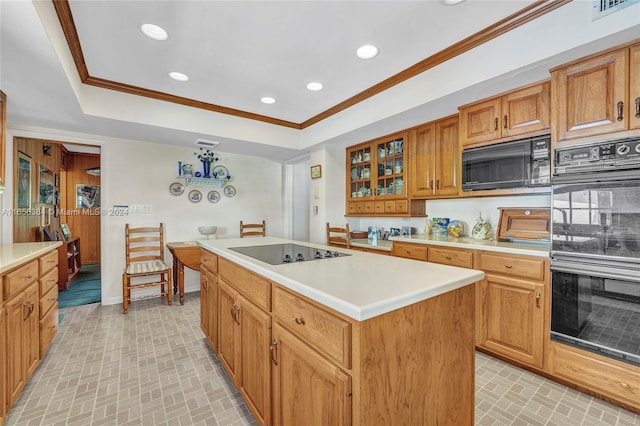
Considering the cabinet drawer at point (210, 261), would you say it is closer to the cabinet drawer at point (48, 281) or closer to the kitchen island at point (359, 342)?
the kitchen island at point (359, 342)

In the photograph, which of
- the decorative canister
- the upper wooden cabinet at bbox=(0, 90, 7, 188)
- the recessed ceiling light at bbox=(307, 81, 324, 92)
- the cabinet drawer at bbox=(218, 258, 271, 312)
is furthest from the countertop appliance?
the upper wooden cabinet at bbox=(0, 90, 7, 188)

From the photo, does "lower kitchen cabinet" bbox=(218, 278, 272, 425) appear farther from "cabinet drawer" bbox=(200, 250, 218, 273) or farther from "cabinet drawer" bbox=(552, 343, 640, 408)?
"cabinet drawer" bbox=(552, 343, 640, 408)

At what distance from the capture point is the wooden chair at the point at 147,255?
132 inches

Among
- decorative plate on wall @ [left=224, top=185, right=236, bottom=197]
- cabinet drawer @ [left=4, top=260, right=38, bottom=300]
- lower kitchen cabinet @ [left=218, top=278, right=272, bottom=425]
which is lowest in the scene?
lower kitchen cabinet @ [left=218, top=278, right=272, bottom=425]

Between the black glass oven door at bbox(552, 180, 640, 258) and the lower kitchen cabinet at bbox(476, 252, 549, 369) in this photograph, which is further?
the lower kitchen cabinet at bbox(476, 252, 549, 369)

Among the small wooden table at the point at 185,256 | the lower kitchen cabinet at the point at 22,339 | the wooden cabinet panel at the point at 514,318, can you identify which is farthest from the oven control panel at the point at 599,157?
the small wooden table at the point at 185,256

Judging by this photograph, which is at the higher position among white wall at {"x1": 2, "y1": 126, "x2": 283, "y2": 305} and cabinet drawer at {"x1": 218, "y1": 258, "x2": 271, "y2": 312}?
white wall at {"x1": 2, "y1": 126, "x2": 283, "y2": 305}

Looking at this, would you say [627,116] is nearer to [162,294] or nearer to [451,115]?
[451,115]

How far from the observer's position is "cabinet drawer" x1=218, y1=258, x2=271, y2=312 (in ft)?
4.31

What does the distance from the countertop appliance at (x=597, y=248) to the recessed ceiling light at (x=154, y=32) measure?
8.99ft

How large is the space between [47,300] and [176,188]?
203cm

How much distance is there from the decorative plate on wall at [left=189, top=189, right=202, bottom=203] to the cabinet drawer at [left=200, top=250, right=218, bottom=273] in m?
1.92

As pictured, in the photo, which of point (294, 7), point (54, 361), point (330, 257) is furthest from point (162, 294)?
point (294, 7)

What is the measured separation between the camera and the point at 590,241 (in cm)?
168
